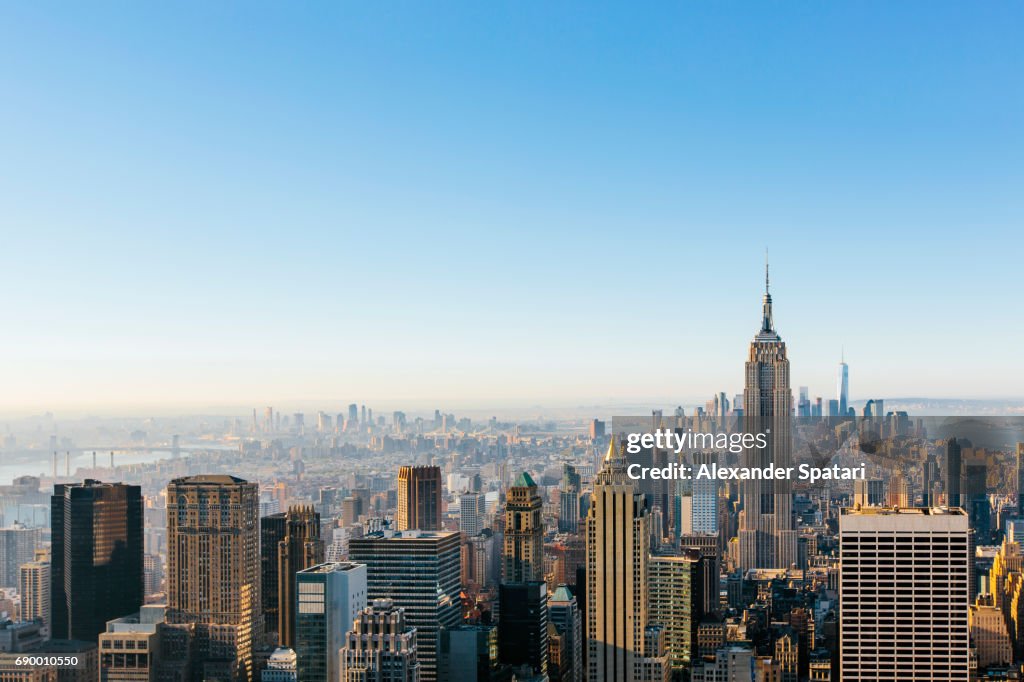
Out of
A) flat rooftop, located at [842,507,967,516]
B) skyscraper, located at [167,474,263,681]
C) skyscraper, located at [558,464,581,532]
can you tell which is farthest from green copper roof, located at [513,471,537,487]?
flat rooftop, located at [842,507,967,516]

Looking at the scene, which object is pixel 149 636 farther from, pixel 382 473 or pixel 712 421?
pixel 712 421

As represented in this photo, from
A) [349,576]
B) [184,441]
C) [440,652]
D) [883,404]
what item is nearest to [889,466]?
[883,404]

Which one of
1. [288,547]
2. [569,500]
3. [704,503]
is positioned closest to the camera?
[569,500]

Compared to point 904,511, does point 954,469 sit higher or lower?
higher

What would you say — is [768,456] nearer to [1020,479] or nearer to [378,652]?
[1020,479]

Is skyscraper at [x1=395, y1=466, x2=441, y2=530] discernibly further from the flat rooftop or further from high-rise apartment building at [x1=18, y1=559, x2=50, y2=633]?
the flat rooftop

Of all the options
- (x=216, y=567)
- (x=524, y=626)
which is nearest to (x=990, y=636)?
(x=524, y=626)

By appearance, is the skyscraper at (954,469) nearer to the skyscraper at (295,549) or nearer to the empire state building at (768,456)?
the empire state building at (768,456)
